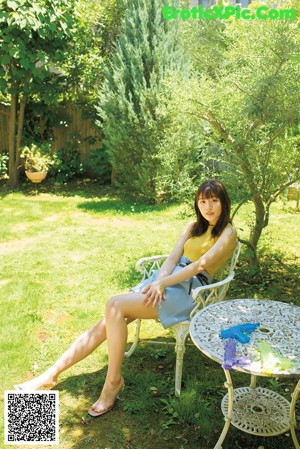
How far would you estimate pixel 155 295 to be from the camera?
280 centimetres

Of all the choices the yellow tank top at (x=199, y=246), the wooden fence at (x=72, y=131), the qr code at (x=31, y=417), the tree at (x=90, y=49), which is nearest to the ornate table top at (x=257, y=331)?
the yellow tank top at (x=199, y=246)

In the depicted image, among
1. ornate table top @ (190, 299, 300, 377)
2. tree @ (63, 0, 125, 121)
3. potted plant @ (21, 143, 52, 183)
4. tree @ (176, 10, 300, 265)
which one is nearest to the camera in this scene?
ornate table top @ (190, 299, 300, 377)

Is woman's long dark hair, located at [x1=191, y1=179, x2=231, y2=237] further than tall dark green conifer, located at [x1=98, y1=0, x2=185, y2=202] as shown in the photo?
No

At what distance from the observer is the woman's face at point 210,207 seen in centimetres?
300

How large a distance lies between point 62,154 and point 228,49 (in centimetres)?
614

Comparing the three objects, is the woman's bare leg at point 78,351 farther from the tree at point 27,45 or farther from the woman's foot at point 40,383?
the tree at point 27,45

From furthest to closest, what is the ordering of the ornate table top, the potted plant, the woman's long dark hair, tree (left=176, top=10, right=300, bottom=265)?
the potted plant
tree (left=176, top=10, right=300, bottom=265)
the woman's long dark hair
the ornate table top

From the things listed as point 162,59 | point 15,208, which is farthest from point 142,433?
point 162,59

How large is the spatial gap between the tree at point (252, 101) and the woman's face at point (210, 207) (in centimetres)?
114

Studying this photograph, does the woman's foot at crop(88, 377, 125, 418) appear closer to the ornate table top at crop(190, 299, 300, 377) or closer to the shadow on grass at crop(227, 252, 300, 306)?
the ornate table top at crop(190, 299, 300, 377)

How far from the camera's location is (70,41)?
28.6 feet

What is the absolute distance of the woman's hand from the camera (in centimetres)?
279

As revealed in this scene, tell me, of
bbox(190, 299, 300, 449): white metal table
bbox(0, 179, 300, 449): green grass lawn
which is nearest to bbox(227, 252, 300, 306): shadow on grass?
bbox(0, 179, 300, 449): green grass lawn

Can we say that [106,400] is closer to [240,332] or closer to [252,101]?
[240,332]
